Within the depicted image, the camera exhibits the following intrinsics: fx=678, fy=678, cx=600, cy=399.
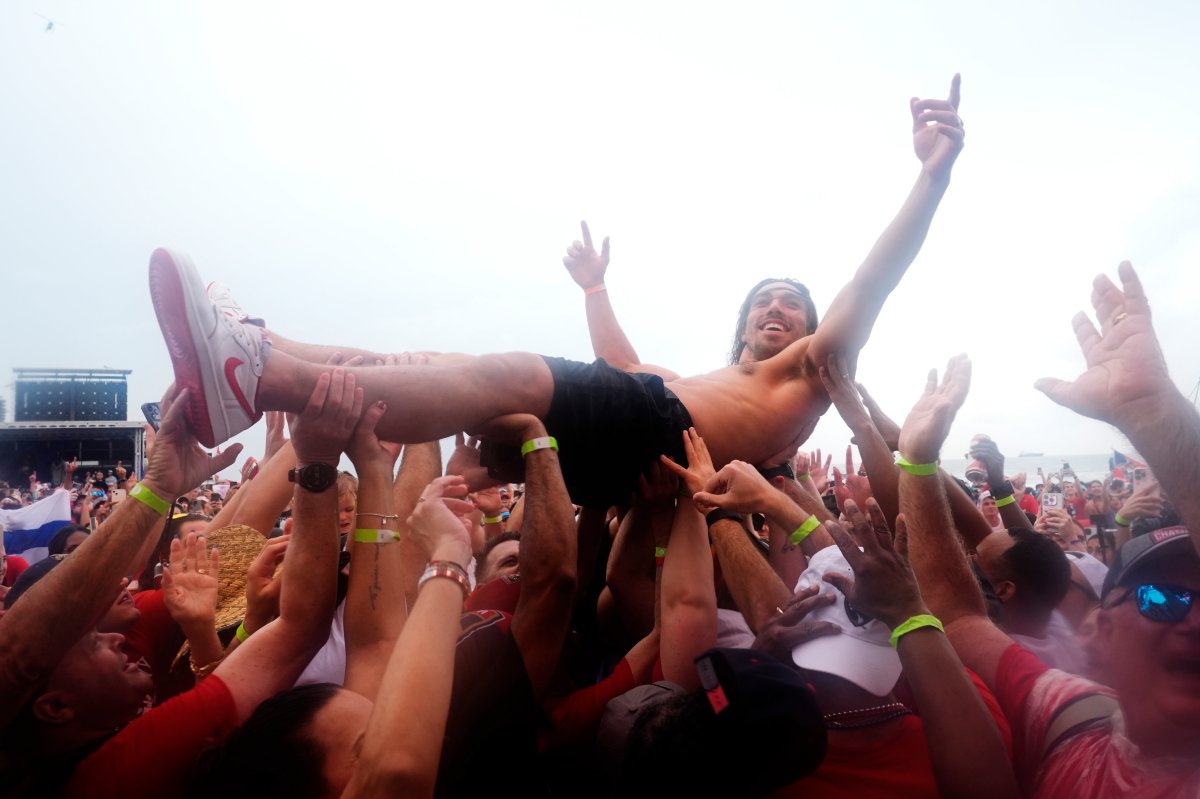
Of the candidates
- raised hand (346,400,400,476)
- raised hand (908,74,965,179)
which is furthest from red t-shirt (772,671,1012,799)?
raised hand (908,74,965,179)

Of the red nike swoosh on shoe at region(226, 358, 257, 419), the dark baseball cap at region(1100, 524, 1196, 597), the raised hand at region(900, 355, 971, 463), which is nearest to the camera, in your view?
the dark baseball cap at region(1100, 524, 1196, 597)

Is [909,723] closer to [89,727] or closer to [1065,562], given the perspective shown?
[1065,562]

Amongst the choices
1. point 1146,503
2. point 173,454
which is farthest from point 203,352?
point 1146,503

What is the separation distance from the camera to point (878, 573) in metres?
1.93

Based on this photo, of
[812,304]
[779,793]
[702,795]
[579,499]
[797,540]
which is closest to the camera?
[702,795]

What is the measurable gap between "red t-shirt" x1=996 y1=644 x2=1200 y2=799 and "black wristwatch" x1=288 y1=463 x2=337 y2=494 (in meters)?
2.35

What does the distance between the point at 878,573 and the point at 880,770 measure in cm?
64

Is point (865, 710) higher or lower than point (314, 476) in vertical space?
lower

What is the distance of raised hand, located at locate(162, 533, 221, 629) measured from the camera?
2.68 meters

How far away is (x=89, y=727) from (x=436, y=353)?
178 centimetres

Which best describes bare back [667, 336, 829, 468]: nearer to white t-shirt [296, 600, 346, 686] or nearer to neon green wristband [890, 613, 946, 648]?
neon green wristband [890, 613, 946, 648]

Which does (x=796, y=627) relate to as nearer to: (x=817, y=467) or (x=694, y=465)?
(x=694, y=465)

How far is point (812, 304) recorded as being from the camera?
14.0 feet

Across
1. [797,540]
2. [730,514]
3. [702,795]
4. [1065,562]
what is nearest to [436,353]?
[730,514]
